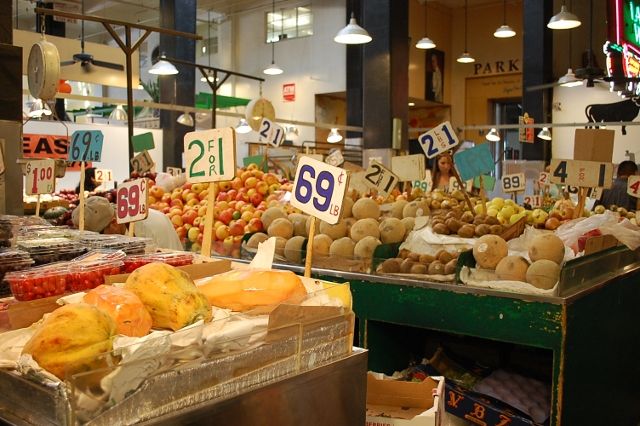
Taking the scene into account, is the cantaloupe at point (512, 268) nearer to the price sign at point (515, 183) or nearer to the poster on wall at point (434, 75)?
the price sign at point (515, 183)

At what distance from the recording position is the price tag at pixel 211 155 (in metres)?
2.08

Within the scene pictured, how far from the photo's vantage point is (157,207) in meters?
4.83

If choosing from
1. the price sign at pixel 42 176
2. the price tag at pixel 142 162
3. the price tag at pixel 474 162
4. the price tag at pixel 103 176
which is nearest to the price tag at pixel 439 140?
the price tag at pixel 474 162

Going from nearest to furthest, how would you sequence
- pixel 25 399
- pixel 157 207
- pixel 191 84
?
→ pixel 25 399
pixel 157 207
pixel 191 84

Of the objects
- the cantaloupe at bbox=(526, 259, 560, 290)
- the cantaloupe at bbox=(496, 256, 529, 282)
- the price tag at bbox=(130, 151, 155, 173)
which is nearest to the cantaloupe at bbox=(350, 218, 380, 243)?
the cantaloupe at bbox=(496, 256, 529, 282)

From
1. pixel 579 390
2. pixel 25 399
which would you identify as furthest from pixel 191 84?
pixel 25 399

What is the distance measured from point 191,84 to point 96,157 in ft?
31.0

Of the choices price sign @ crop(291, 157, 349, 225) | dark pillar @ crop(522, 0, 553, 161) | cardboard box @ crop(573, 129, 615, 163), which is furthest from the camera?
dark pillar @ crop(522, 0, 553, 161)

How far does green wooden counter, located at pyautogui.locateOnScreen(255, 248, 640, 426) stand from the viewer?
2748mm

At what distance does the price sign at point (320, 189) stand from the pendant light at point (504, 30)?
12027 millimetres

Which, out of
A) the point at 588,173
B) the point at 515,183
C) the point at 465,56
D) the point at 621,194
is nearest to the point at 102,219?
the point at 588,173

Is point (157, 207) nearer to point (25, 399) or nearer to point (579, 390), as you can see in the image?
point (579, 390)

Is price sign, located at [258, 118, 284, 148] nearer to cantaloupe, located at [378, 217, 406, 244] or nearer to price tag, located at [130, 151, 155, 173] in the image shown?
price tag, located at [130, 151, 155, 173]

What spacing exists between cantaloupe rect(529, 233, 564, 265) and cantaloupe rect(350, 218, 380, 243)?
0.90m
